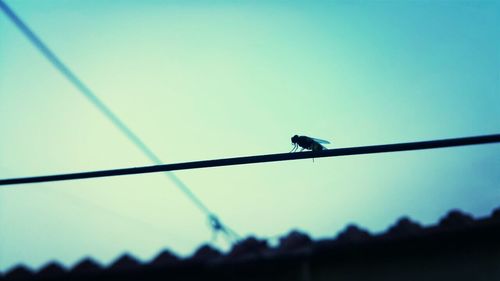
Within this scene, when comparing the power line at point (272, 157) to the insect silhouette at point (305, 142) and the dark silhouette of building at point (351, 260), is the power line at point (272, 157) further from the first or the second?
the insect silhouette at point (305, 142)

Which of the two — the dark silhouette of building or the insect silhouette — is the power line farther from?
the insect silhouette

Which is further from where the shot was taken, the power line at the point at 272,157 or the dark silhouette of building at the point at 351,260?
the dark silhouette of building at the point at 351,260

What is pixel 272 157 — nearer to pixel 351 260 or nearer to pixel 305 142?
pixel 351 260

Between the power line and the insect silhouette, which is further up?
the insect silhouette

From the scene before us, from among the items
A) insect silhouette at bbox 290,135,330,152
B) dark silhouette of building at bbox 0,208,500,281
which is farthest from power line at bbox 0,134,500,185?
insect silhouette at bbox 290,135,330,152

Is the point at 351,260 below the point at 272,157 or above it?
below

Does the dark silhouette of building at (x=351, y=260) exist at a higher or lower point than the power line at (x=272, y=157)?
lower

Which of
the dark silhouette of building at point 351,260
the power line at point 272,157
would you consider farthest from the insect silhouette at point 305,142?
the power line at point 272,157

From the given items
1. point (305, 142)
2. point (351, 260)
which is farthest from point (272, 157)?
point (305, 142)

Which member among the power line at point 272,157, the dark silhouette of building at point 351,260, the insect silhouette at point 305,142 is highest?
the insect silhouette at point 305,142
